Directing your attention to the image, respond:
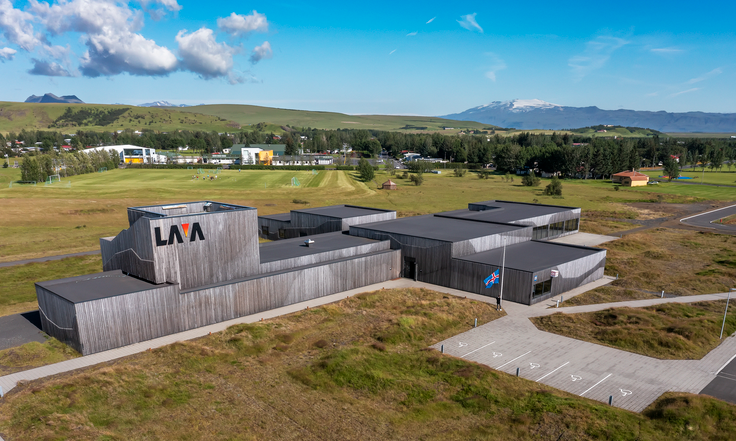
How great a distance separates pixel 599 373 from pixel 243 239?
28222mm

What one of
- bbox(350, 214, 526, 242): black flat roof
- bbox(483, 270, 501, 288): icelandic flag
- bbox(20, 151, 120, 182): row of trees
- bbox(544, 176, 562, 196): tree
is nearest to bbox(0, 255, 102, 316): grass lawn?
bbox(350, 214, 526, 242): black flat roof

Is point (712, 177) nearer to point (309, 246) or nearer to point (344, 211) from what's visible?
point (344, 211)

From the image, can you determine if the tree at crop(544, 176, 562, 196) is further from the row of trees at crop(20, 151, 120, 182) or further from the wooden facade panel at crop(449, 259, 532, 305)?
the row of trees at crop(20, 151, 120, 182)

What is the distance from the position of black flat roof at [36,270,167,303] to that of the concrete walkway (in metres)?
23.2

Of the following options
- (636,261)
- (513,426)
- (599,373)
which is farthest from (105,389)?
(636,261)

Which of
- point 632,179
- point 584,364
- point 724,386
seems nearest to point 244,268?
point 584,364

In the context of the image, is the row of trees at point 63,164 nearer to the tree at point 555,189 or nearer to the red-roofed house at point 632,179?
the tree at point 555,189

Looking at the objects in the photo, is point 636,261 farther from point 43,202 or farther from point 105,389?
point 43,202

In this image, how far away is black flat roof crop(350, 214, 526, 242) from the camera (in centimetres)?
4900

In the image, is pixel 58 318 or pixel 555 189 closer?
pixel 58 318

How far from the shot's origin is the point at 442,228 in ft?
177

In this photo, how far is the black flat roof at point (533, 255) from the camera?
138 feet

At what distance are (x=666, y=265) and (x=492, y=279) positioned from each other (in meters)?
28.0

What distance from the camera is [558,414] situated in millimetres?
21547
